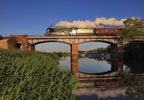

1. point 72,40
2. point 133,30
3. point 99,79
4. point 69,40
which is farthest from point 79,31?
point 99,79

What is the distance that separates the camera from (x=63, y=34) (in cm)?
4903

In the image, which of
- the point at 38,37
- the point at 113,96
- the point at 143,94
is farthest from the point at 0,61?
the point at 38,37

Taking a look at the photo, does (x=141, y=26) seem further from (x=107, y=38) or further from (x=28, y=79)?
A: (x=28, y=79)

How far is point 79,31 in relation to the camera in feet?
163

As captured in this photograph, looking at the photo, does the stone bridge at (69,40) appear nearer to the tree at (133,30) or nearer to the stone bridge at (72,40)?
the stone bridge at (72,40)

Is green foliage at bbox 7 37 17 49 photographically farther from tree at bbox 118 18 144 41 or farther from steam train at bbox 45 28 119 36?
tree at bbox 118 18 144 41

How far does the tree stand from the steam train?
5.85 meters

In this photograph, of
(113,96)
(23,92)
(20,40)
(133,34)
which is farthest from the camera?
(20,40)

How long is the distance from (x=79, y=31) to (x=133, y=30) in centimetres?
2075

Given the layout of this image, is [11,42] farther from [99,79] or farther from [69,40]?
[99,79]

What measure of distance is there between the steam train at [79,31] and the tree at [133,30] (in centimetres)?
585

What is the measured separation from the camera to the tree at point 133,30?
39.8m

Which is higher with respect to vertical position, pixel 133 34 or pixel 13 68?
pixel 133 34

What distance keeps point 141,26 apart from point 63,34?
29.6 metres
